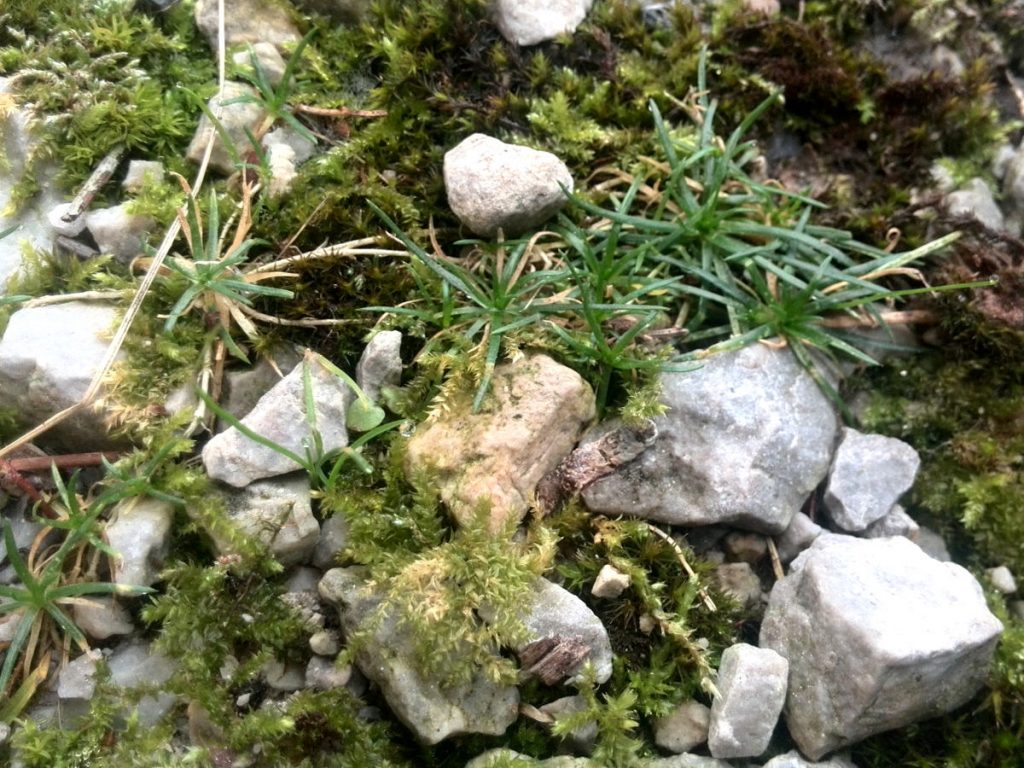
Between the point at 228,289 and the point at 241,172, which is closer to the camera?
the point at 228,289

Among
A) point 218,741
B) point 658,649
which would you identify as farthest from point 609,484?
point 218,741

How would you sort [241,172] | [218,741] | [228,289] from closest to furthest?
[218,741]
[228,289]
[241,172]

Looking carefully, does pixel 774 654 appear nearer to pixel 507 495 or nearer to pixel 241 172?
pixel 507 495

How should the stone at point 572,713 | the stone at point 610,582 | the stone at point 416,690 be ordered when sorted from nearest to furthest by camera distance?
the stone at point 416,690 → the stone at point 572,713 → the stone at point 610,582

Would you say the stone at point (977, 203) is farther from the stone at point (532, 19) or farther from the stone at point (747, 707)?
the stone at point (747, 707)

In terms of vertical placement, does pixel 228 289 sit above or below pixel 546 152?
below

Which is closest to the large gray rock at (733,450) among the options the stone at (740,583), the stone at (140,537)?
the stone at (740,583)

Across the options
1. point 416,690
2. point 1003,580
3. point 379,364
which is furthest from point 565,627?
point 1003,580
